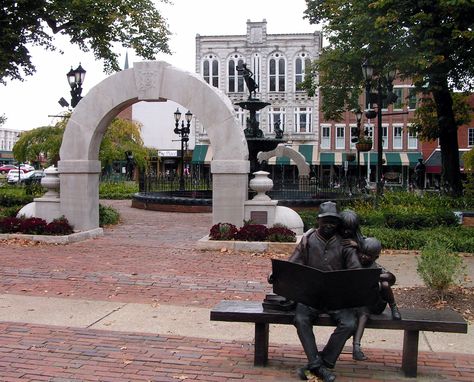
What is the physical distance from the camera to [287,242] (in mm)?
11891

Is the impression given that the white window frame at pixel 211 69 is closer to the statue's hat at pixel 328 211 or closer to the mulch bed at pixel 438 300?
the mulch bed at pixel 438 300

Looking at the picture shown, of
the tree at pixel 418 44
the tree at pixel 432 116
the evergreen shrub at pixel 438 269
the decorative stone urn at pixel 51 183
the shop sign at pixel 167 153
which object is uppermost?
the tree at pixel 418 44

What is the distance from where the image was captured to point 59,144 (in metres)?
31.2

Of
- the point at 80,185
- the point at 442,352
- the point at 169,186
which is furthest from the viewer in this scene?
the point at 169,186

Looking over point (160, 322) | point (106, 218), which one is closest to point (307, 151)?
point (106, 218)

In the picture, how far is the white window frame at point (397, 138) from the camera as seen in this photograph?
52.1m

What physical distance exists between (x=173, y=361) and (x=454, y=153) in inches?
781

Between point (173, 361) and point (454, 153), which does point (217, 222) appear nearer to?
point (173, 361)

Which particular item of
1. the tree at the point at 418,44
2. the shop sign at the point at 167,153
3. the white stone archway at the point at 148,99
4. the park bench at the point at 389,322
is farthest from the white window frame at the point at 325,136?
the park bench at the point at 389,322

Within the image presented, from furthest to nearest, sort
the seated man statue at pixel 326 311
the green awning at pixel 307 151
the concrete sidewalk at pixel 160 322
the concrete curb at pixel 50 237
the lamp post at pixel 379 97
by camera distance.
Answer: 1. the green awning at pixel 307 151
2. the lamp post at pixel 379 97
3. the concrete curb at pixel 50 237
4. the concrete sidewalk at pixel 160 322
5. the seated man statue at pixel 326 311

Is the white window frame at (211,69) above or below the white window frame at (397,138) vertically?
above

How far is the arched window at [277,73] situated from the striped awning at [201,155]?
8402 mm

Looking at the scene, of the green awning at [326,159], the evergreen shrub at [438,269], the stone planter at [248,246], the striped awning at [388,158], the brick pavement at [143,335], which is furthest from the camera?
the green awning at [326,159]

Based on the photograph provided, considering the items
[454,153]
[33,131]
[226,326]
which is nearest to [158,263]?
[226,326]
